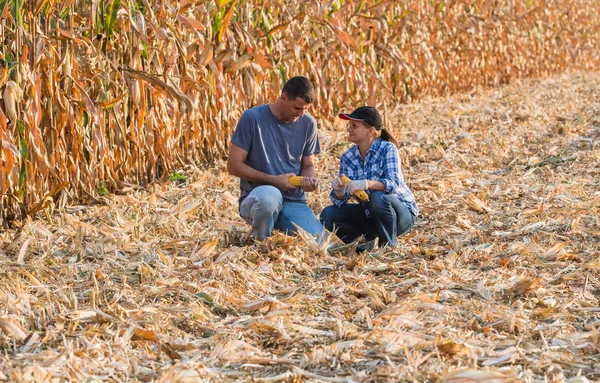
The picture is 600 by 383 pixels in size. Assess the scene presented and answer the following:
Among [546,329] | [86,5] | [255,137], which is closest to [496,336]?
[546,329]

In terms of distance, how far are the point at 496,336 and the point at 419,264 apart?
90 centimetres

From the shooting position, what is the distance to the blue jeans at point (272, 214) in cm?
377

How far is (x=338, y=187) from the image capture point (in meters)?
3.86

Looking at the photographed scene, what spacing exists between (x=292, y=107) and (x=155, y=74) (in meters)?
1.32

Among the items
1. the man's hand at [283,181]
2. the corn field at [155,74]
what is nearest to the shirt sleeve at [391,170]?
the man's hand at [283,181]

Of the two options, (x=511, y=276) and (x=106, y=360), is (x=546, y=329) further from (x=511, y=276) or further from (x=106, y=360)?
(x=106, y=360)

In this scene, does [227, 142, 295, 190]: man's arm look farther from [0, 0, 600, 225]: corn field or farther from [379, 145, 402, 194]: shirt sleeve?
[0, 0, 600, 225]: corn field

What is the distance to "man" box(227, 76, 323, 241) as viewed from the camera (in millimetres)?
3783

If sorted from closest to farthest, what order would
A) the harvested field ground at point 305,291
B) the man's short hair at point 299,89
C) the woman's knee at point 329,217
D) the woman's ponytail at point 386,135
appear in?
the harvested field ground at point 305,291, the man's short hair at point 299,89, the woman's ponytail at point 386,135, the woman's knee at point 329,217

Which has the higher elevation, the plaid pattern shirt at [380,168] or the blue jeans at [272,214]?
the plaid pattern shirt at [380,168]

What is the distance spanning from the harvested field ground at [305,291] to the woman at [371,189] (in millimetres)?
162

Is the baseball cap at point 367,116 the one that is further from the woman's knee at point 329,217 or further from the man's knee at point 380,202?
the woman's knee at point 329,217

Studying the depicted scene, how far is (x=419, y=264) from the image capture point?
363 centimetres

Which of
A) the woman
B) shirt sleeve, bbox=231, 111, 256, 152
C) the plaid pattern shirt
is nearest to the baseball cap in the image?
the woman
